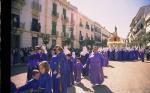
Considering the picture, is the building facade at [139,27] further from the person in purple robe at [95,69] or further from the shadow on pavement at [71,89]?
the shadow on pavement at [71,89]

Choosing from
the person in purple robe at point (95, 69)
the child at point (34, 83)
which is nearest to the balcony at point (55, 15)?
the person in purple robe at point (95, 69)

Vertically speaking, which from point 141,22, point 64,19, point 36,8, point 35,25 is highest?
point 36,8

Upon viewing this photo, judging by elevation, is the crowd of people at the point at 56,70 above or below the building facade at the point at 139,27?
below

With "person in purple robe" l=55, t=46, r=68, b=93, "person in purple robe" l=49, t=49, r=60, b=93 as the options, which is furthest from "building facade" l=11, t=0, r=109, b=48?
"person in purple robe" l=49, t=49, r=60, b=93

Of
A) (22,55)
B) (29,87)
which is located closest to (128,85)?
(29,87)

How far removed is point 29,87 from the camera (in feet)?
13.5

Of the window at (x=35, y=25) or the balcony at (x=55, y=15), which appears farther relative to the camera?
the balcony at (x=55, y=15)

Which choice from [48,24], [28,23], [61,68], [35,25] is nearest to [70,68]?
[61,68]

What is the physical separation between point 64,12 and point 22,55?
673cm

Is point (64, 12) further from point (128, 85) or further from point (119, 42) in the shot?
point (128, 85)

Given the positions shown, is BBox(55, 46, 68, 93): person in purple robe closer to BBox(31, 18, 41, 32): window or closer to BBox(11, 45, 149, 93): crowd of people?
BBox(11, 45, 149, 93): crowd of people

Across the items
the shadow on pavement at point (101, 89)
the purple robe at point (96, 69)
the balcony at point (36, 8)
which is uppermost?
the balcony at point (36, 8)

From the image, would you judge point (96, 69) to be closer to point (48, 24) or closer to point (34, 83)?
point (34, 83)

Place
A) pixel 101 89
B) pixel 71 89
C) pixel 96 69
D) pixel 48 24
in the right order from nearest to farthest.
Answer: pixel 71 89 → pixel 101 89 → pixel 96 69 → pixel 48 24
